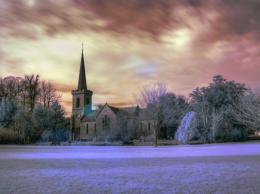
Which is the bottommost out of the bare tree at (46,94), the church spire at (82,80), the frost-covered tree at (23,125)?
the frost-covered tree at (23,125)

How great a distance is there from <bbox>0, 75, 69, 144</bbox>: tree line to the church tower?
56.3 ft

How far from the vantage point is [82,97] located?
277ft

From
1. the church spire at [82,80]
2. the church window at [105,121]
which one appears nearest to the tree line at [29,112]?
the church window at [105,121]

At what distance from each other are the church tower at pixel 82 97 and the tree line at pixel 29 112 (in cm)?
1716

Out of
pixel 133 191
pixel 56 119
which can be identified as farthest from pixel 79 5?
pixel 56 119

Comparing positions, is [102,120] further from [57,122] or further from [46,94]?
[57,122]

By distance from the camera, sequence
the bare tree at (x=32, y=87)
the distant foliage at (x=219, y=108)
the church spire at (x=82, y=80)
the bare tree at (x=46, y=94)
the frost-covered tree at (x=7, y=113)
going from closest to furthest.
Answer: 1. the distant foliage at (x=219, y=108)
2. the frost-covered tree at (x=7, y=113)
3. the bare tree at (x=32, y=87)
4. the bare tree at (x=46, y=94)
5. the church spire at (x=82, y=80)

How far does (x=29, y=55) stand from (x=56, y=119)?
34.8m

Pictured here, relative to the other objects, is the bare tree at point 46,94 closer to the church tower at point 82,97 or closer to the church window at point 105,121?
the church window at point 105,121

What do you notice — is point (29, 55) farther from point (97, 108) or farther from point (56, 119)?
point (97, 108)

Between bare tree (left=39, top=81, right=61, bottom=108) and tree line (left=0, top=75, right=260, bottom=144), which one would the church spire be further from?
tree line (left=0, top=75, right=260, bottom=144)

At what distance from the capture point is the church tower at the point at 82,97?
275ft

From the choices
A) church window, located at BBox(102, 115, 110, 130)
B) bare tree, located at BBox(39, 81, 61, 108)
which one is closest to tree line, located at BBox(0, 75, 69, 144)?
bare tree, located at BBox(39, 81, 61, 108)

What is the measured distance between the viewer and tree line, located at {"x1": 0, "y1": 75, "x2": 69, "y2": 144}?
5116 cm
